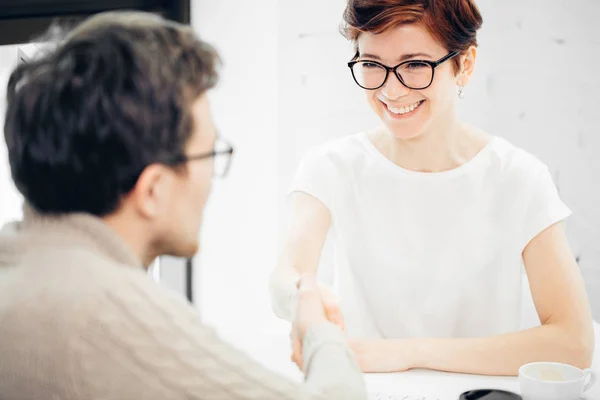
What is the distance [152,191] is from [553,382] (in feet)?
2.25

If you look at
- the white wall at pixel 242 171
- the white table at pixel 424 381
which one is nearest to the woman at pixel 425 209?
the white table at pixel 424 381

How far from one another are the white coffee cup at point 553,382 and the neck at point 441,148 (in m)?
0.69

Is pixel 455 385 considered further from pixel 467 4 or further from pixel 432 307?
pixel 467 4

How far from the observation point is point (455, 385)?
117 cm

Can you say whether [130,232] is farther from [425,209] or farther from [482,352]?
[425,209]

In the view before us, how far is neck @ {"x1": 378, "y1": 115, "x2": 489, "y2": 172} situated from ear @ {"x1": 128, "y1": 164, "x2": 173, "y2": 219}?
1.00 metres

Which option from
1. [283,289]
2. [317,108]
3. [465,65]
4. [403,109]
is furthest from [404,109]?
[317,108]

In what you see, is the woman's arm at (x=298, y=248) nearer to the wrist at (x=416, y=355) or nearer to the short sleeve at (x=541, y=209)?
the wrist at (x=416, y=355)

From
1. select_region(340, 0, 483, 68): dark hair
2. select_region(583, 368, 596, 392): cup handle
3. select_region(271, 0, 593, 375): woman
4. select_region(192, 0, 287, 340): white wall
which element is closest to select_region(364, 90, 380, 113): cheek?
select_region(271, 0, 593, 375): woman

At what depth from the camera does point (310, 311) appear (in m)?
1.10

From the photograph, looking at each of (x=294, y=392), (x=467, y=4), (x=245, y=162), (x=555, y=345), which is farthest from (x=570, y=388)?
(x=245, y=162)

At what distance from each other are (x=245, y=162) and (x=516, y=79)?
993mm

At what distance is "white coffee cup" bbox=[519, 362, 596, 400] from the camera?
1.00m

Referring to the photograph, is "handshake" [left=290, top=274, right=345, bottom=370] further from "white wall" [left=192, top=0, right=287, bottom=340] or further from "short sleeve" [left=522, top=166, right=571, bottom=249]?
"white wall" [left=192, top=0, right=287, bottom=340]
